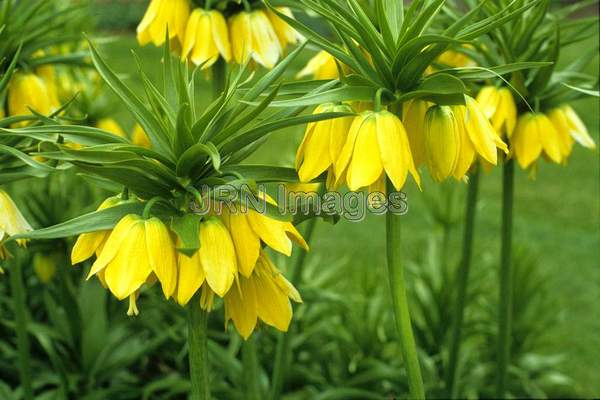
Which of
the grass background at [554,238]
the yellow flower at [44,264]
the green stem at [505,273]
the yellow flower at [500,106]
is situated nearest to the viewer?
the yellow flower at [500,106]

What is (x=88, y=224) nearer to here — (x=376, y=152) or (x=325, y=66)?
(x=376, y=152)

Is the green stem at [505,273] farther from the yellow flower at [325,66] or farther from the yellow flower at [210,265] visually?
the yellow flower at [210,265]

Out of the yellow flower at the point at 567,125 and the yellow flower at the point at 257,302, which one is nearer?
the yellow flower at the point at 257,302

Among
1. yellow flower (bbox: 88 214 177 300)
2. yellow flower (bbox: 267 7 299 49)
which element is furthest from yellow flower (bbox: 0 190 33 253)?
yellow flower (bbox: 267 7 299 49)

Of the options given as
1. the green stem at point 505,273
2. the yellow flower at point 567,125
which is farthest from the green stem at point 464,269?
the yellow flower at point 567,125

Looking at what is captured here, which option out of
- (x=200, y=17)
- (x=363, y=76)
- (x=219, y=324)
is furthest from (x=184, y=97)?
(x=219, y=324)

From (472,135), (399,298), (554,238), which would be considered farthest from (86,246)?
(554,238)

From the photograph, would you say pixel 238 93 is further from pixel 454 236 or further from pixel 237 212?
pixel 454 236

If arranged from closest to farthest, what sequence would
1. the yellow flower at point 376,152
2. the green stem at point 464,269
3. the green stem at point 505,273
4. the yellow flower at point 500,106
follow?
the yellow flower at point 376,152, the yellow flower at point 500,106, the green stem at point 505,273, the green stem at point 464,269
